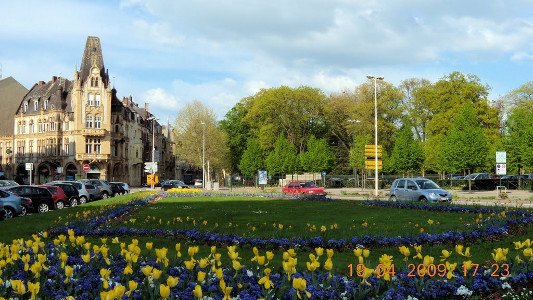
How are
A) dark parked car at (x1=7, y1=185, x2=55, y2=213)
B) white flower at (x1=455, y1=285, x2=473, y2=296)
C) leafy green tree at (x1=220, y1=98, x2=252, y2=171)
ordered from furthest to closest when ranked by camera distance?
leafy green tree at (x1=220, y1=98, x2=252, y2=171) → dark parked car at (x1=7, y1=185, x2=55, y2=213) → white flower at (x1=455, y1=285, x2=473, y2=296)

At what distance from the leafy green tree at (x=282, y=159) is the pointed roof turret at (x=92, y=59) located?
3013cm

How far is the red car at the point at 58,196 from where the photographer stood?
109 ft

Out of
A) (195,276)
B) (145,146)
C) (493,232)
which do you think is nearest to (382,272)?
(195,276)

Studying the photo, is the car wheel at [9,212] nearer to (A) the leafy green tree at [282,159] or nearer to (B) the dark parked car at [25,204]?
(B) the dark parked car at [25,204]

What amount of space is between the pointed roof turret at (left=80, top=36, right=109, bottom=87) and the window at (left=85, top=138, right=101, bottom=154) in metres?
9.43

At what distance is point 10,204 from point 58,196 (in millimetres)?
7106

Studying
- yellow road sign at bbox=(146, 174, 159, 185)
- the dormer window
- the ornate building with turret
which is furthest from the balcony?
yellow road sign at bbox=(146, 174, 159, 185)

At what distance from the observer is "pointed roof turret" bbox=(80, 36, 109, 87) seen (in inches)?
3489

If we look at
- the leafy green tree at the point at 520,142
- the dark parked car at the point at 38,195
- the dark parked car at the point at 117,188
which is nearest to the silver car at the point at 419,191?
the dark parked car at the point at 38,195

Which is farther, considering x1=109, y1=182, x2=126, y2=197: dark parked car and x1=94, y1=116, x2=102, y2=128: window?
x1=94, y1=116, x2=102, y2=128: window

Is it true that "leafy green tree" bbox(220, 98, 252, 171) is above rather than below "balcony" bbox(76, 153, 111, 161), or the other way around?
above

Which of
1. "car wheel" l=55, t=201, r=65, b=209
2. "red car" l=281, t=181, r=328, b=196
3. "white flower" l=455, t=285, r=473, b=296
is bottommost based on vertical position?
"car wheel" l=55, t=201, r=65, b=209

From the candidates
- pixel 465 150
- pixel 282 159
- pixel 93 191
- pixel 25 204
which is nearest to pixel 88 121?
pixel 282 159

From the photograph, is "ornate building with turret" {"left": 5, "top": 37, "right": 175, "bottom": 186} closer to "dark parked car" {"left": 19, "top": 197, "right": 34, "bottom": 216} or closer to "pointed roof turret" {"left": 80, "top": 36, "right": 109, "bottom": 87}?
"pointed roof turret" {"left": 80, "top": 36, "right": 109, "bottom": 87}
